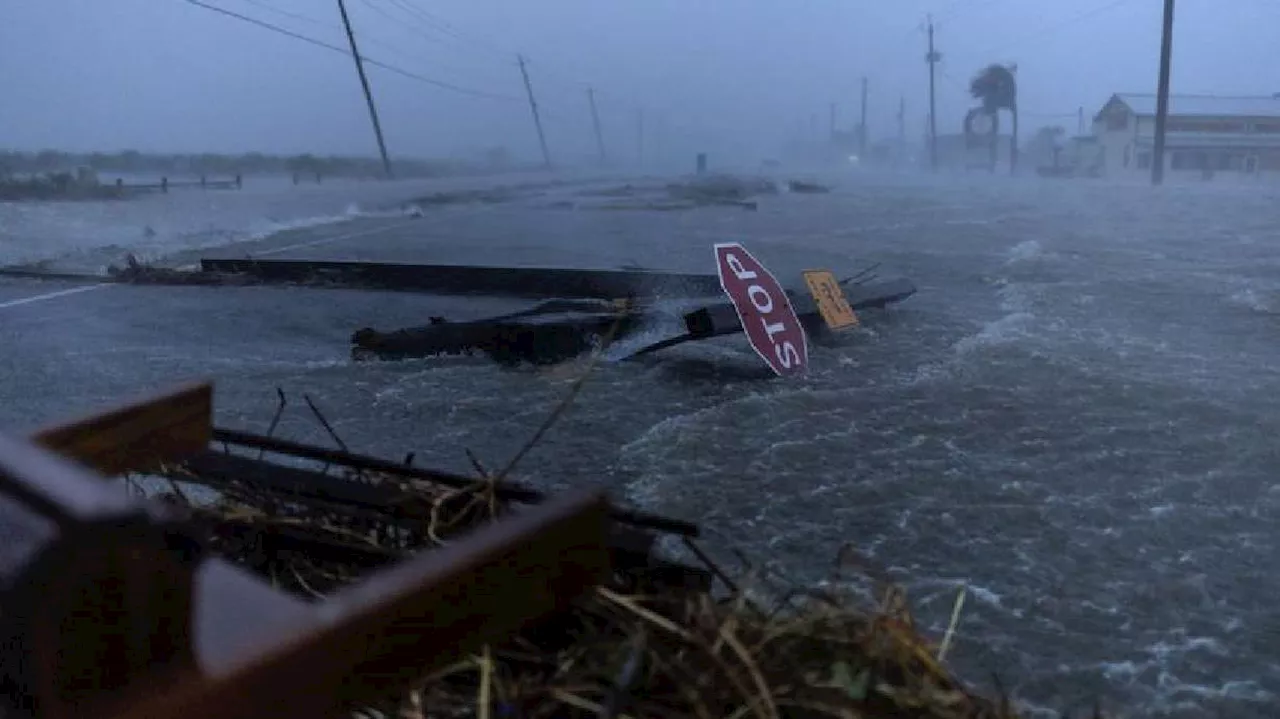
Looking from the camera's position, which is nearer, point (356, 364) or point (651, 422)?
point (651, 422)

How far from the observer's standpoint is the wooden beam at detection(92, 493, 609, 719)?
131 cm

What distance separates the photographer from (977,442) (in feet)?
21.0

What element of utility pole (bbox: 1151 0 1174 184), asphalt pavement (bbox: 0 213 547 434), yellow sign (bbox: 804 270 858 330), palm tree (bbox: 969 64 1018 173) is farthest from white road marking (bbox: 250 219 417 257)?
palm tree (bbox: 969 64 1018 173)

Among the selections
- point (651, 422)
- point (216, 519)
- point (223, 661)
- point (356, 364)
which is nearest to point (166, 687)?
point (223, 661)

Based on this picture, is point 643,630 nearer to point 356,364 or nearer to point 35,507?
point 35,507

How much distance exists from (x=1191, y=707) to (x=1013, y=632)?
1.96 feet

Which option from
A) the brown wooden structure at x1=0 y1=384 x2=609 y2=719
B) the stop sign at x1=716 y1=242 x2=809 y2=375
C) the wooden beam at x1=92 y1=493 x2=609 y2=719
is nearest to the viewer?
the brown wooden structure at x1=0 y1=384 x2=609 y2=719

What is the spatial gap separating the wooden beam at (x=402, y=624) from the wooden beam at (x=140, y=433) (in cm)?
78

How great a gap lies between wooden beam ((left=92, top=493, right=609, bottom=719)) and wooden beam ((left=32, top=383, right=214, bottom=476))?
0.78 metres

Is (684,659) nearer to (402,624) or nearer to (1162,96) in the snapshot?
(402,624)

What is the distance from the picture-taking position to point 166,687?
1270 mm

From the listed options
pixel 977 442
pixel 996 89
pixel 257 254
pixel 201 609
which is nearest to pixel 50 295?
pixel 257 254

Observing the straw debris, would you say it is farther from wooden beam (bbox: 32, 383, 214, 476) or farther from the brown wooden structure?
wooden beam (bbox: 32, 383, 214, 476)

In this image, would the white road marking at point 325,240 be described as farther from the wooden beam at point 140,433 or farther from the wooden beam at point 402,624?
the wooden beam at point 402,624
